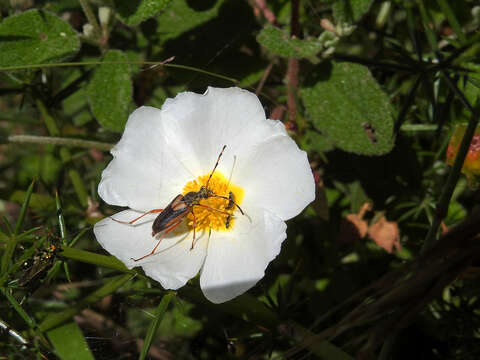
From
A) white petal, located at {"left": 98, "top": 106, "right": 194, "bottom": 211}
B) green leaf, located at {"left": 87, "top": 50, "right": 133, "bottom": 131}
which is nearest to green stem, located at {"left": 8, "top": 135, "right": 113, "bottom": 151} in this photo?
green leaf, located at {"left": 87, "top": 50, "right": 133, "bottom": 131}

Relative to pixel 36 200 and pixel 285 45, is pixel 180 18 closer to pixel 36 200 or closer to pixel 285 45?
pixel 285 45

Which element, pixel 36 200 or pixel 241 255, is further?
pixel 36 200

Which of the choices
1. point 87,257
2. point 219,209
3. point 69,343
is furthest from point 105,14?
point 69,343

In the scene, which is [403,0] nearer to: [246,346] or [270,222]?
[270,222]

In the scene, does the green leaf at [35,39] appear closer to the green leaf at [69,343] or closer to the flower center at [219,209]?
the flower center at [219,209]

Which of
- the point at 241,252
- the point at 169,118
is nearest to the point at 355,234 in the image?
the point at 241,252

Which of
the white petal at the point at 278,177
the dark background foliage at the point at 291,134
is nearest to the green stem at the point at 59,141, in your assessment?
the dark background foliage at the point at 291,134
